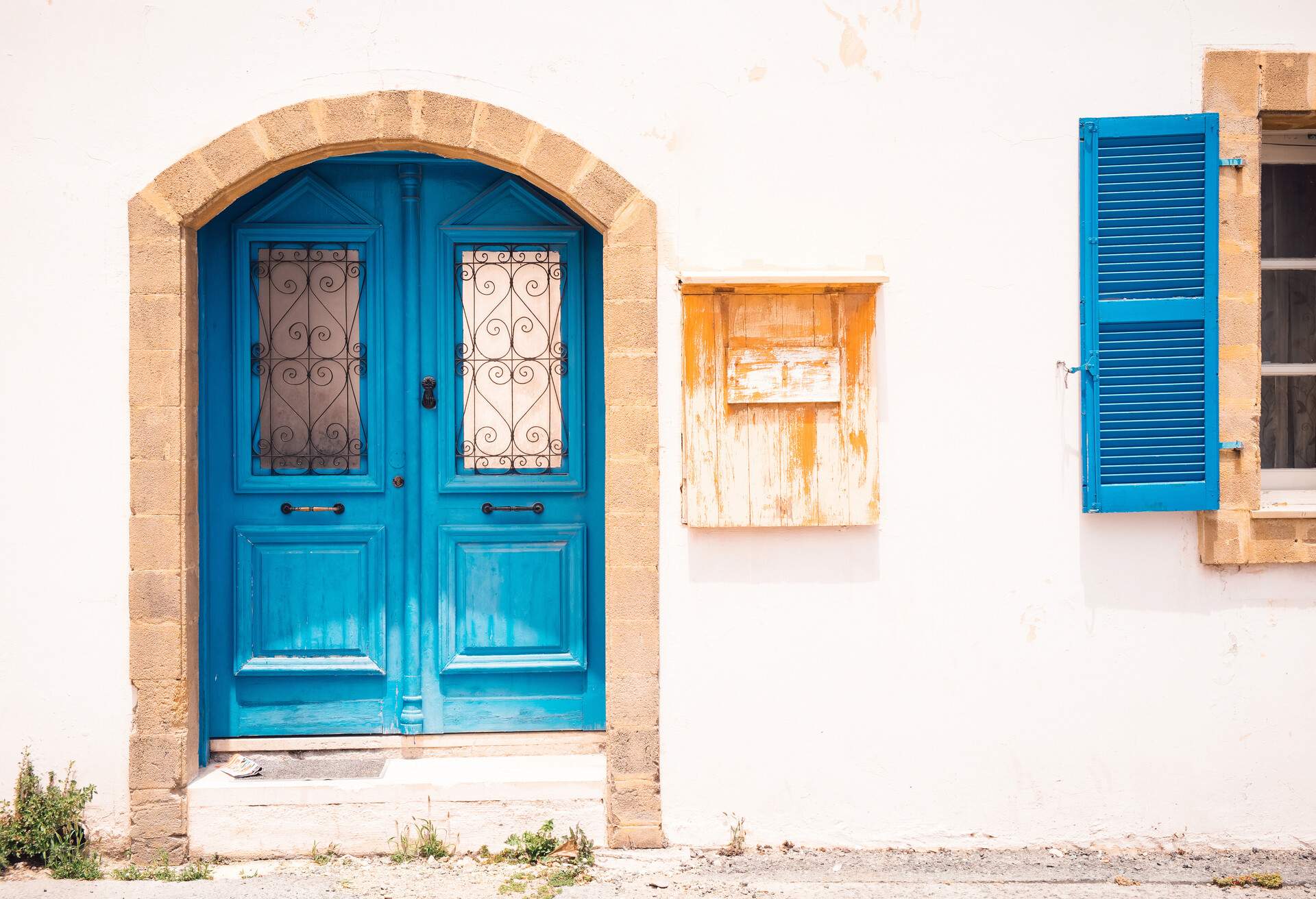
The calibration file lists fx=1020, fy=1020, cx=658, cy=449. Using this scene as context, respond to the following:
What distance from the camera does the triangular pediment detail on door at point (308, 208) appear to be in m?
4.17

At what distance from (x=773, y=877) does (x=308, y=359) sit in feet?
8.95

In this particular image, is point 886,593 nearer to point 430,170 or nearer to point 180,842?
point 430,170

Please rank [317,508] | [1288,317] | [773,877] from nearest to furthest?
[773,877] → [317,508] → [1288,317]

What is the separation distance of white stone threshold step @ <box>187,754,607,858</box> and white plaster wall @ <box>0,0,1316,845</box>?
1.10 feet

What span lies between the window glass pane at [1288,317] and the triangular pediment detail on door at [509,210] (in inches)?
115

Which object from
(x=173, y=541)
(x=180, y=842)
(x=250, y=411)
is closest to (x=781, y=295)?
(x=250, y=411)

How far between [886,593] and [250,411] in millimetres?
2660

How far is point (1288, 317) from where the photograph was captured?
4.29 m

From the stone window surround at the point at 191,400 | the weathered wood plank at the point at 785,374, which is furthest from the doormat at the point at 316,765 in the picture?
the weathered wood plank at the point at 785,374

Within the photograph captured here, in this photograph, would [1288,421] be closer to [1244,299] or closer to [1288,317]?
[1288,317]

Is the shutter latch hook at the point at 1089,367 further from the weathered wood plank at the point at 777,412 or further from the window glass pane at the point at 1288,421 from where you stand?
the window glass pane at the point at 1288,421

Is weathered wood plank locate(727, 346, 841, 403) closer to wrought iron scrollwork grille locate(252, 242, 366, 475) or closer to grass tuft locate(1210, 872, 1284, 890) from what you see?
wrought iron scrollwork grille locate(252, 242, 366, 475)

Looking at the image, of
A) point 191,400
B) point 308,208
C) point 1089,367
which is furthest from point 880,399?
point 191,400

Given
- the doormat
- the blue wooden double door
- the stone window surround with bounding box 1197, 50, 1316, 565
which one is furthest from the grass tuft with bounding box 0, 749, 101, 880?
the stone window surround with bounding box 1197, 50, 1316, 565
